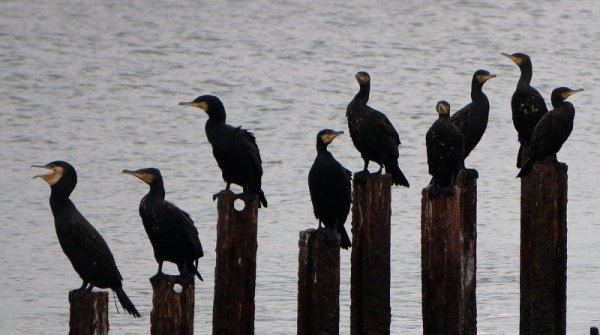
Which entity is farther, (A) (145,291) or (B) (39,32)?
(B) (39,32)

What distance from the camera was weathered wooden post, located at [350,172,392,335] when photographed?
973cm

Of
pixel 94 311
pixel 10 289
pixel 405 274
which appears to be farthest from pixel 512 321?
pixel 94 311

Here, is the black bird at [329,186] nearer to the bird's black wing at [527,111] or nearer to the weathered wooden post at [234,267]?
the weathered wooden post at [234,267]

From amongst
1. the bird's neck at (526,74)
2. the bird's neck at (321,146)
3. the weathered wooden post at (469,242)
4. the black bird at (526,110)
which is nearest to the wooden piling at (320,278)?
the bird's neck at (321,146)

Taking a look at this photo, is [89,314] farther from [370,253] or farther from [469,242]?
[469,242]

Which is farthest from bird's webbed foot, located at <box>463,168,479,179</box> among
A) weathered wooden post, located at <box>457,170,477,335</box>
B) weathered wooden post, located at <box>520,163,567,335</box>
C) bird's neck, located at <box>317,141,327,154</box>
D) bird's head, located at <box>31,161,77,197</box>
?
bird's head, located at <box>31,161,77,197</box>

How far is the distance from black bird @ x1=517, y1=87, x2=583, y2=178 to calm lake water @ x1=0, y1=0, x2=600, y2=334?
84.7 inches

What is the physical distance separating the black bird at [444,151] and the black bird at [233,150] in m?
1.18

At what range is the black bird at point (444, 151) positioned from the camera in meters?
9.88

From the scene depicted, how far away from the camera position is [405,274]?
14.8 meters

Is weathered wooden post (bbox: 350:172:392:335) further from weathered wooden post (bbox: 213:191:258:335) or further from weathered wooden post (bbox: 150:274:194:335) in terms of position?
weathered wooden post (bbox: 150:274:194:335)

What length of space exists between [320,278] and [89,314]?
5.74 ft

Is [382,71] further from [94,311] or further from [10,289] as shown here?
[94,311]

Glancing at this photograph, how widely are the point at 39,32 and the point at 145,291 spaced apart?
15.7 metres
